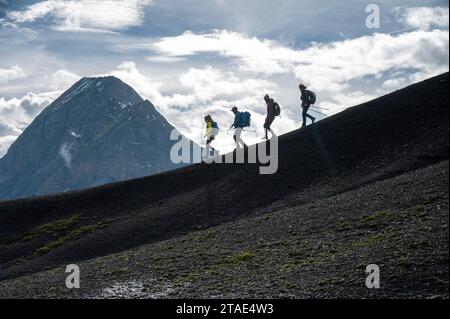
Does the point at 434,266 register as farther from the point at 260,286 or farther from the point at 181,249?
the point at 181,249

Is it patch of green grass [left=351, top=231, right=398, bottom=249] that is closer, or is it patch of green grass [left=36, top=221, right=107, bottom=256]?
patch of green grass [left=351, top=231, right=398, bottom=249]

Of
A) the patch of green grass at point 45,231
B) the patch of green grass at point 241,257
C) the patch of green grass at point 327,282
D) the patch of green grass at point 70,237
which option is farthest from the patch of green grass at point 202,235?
the patch of green grass at point 45,231

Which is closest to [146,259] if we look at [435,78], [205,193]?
[205,193]

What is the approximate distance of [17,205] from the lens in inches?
2245

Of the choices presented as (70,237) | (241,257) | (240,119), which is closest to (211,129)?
(240,119)

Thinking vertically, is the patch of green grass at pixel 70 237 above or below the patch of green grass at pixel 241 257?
above

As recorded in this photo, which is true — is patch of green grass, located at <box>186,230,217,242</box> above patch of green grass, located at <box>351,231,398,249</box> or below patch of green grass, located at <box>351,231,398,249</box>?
above

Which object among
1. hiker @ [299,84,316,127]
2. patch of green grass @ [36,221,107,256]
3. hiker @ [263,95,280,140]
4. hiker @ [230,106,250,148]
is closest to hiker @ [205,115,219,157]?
hiker @ [230,106,250,148]

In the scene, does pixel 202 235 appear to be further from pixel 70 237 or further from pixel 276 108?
pixel 276 108

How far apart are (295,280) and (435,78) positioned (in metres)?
43.8

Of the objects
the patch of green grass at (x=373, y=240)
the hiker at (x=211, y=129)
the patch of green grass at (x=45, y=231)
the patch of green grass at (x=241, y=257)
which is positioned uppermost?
the hiker at (x=211, y=129)

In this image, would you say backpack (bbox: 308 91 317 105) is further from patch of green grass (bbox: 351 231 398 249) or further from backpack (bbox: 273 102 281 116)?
patch of green grass (bbox: 351 231 398 249)

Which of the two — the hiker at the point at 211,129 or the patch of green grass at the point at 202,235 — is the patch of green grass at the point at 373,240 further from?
the hiker at the point at 211,129

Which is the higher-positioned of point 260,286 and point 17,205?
point 17,205
